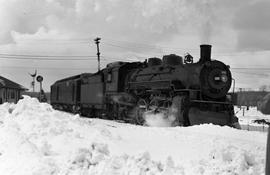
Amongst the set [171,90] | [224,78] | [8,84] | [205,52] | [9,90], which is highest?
[205,52]

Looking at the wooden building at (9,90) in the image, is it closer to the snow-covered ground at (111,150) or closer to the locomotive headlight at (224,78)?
the locomotive headlight at (224,78)

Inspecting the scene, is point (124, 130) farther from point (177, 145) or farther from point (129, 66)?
point (129, 66)

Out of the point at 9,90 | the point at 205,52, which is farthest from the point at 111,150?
the point at 9,90

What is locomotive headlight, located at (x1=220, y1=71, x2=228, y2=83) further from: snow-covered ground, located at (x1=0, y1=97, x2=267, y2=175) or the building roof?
the building roof

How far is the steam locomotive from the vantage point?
51.4ft

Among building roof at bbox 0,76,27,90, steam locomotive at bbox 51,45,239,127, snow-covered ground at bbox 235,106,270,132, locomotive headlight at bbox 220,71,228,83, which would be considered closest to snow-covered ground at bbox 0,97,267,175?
steam locomotive at bbox 51,45,239,127

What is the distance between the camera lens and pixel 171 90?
1658 centimetres

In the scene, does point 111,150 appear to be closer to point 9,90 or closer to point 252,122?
point 252,122

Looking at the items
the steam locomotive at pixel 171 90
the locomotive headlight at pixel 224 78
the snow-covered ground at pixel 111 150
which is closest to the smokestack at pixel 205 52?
the steam locomotive at pixel 171 90

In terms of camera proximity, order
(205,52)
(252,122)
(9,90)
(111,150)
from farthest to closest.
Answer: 1. (9,90)
2. (252,122)
3. (205,52)
4. (111,150)

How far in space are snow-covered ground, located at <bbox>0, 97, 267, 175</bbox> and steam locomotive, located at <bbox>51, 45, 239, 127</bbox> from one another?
4.64m

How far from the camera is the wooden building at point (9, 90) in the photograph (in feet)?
149

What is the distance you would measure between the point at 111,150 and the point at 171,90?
9346mm

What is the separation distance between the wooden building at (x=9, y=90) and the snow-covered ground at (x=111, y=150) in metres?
36.6
